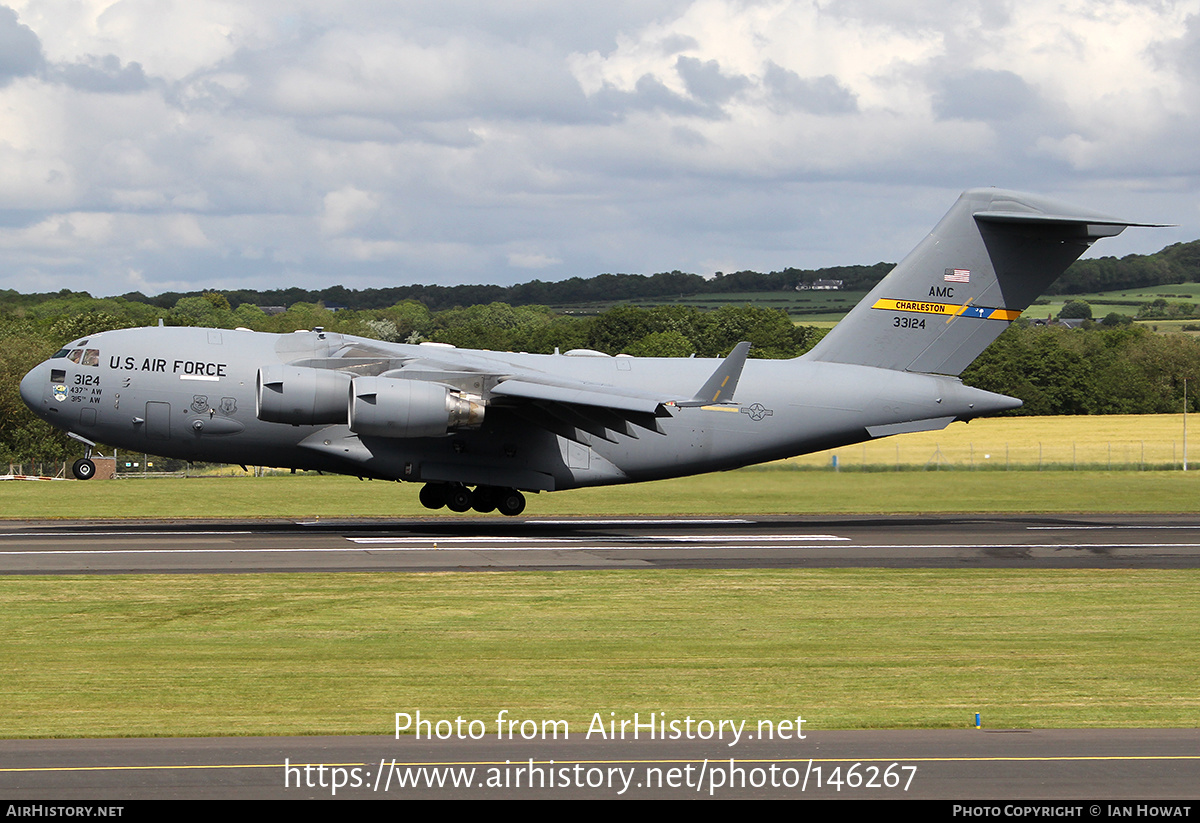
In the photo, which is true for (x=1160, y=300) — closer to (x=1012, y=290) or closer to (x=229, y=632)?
(x=1012, y=290)

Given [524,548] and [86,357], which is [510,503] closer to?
[524,548]

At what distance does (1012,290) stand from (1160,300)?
17105 cm

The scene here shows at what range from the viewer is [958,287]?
31.5m

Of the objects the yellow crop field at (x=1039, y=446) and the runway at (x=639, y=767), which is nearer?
the runway at (x=639, y=767)

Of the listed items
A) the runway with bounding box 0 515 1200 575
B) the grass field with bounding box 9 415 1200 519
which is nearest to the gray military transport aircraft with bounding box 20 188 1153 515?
the runway with bounding box 0 515 1200 575

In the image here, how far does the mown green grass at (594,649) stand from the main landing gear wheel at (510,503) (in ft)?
29.7

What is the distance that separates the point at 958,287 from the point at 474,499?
1328cm

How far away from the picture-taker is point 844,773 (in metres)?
8.95

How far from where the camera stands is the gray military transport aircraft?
26.6 metres

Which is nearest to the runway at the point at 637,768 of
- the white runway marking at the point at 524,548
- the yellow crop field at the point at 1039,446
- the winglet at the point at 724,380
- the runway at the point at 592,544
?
the runway at the point at 592,544

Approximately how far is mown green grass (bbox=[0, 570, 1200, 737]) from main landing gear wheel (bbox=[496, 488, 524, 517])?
9042 mm

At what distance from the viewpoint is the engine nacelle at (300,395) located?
2572 centimetres

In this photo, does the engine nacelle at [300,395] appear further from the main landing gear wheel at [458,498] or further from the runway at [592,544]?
the main landing gear wheel at [458,498]

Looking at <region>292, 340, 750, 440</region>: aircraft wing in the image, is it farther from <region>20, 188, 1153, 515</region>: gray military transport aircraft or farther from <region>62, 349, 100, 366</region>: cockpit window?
<region>62, 349, 100, 366</region>: cockpit window
